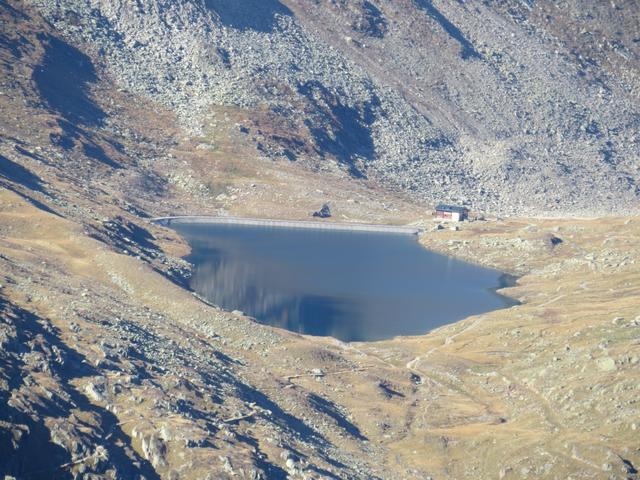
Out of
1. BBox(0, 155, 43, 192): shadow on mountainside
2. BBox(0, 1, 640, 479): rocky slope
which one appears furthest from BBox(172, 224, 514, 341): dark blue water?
BBox(0, 155, 43, 192): shadow on mountainside

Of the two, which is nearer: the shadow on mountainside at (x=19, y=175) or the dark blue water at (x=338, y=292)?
the dark blue water at (x=338, y=292)

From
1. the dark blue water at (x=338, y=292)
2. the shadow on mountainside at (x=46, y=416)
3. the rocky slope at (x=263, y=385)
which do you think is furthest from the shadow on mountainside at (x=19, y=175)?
the shadow on mountainside at (x=46, y=416)

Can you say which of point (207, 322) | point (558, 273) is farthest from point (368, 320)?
point (558, 273)

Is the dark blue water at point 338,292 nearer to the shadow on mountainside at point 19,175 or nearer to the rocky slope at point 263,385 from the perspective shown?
the rocky slope at point 263,385

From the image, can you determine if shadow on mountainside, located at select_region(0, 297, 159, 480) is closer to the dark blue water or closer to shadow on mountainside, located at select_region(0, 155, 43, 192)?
the dark blue water

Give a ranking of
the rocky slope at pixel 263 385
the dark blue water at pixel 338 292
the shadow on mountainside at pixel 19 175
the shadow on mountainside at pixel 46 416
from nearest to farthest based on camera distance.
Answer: the shadow on mountainside at pixel 46 416
the rocky slope at pixel 263 385
the dark blue water at pixel 338 292
the shadow on mountainside at pixel 19 175

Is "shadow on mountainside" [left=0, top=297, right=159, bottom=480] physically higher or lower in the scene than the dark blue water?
higher

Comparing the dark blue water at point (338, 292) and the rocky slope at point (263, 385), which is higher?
→ the rocky slope at point (263, 385)
